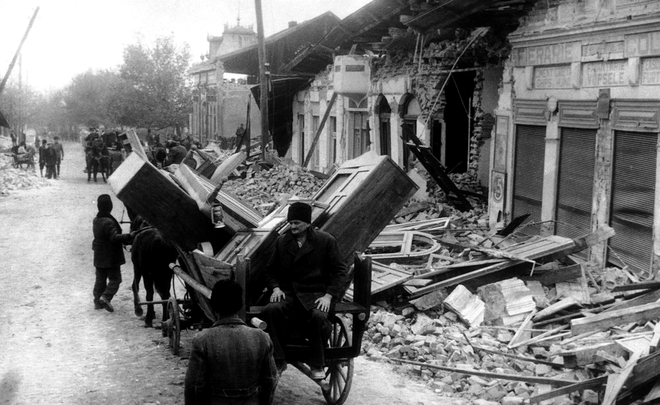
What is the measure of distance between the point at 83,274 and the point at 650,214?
8.86 m

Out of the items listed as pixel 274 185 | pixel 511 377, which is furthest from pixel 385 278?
pixel 274 185

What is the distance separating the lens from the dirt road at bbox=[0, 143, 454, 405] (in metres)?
7.55

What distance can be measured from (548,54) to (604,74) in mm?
1721

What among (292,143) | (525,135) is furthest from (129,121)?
(525,135)

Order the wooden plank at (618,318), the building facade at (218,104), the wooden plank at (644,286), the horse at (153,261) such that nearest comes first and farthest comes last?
1. the wooden plank at (618,318)
2. the wooden plank at (644,286)
3. the horse at (153,261)
4. the building facade at (218,104)

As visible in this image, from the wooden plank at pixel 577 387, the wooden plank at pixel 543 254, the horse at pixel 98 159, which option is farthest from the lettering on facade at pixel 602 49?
the horse at pixel 98 159

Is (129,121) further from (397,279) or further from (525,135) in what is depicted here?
(397,279)

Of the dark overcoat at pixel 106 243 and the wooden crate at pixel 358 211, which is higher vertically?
the wooden crate at pixel 358 211

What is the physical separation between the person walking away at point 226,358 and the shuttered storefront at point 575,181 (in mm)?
8589

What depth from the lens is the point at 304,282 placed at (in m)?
6.80

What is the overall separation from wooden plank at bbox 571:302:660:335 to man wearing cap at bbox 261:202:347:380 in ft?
8.23

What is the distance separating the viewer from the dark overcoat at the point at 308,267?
6758 millimetres

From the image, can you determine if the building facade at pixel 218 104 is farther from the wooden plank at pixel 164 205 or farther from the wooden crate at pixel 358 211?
the wooden crate at pixel 358 211

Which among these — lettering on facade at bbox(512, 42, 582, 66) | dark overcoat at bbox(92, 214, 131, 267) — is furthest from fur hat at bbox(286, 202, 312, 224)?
lettering on facade at bbox(512, 42, 582, 66)
